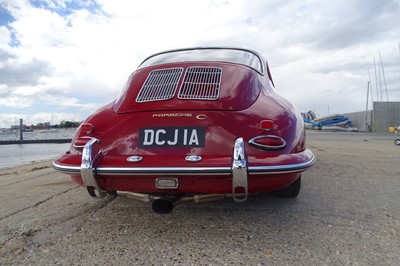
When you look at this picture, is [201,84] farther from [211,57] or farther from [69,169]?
[69,169]

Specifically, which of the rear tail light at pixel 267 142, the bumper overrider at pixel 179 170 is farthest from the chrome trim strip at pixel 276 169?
the rear tail light at pixel 267 142

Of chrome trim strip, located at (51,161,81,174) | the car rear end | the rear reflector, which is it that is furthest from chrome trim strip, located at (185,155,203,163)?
chrome trim strip, located at (51,161,81,174)

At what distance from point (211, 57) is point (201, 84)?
0.72 m

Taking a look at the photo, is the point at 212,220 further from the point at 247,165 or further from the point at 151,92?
the point at 151,92

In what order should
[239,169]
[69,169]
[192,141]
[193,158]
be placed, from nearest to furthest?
1. [239,169]
2. [193,158]
3. [192,141]
4. [69,169]

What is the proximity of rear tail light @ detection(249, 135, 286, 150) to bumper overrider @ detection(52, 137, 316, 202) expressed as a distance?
114 mm

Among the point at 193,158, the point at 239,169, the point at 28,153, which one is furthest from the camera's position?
the point at 28,153

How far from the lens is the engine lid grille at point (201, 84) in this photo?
2.87 meters

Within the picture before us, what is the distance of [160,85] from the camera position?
3.08 m

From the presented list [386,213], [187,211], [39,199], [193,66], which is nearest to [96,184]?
[187,211]

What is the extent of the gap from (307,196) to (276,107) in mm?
1526

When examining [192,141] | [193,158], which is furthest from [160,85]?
[193,158]

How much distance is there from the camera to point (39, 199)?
4.07 meters

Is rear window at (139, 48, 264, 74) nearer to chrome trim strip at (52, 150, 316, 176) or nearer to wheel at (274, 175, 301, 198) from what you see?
wheel at (274, 175, 301, 198)
